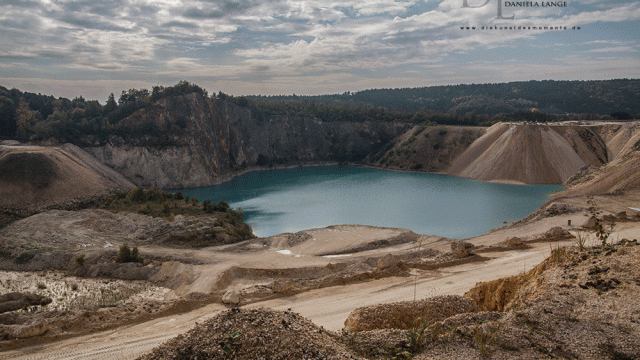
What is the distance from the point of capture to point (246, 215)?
1533 inches

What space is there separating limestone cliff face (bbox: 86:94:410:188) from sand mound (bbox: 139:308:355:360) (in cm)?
5377

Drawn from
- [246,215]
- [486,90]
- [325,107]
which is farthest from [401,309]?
[486,90]

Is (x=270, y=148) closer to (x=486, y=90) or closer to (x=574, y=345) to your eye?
(x=574, y=345)

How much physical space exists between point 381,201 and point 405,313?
34569 mm

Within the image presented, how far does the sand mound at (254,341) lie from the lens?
18.2ft

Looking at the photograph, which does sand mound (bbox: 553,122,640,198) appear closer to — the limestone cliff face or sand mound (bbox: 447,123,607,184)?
sand mound (bbox: 447,123,607,184)

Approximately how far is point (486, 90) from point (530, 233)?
13328 centimetres

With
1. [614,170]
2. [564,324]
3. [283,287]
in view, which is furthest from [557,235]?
[614,170]

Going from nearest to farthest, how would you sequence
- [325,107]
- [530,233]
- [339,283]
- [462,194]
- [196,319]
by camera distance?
[196,319], [339,283], [530,233], [462,194], [325,107]

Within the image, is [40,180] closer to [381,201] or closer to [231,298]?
[231,298]

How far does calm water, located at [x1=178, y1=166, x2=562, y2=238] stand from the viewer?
32.8 m

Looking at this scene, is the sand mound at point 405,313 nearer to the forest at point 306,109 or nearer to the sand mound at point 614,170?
the sand mound at point 614,170

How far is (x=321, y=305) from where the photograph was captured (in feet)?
39.6

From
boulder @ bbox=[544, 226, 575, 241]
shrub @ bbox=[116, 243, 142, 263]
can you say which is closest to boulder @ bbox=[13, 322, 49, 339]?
shrub @ bbox=[116, 243, 142, 263]
